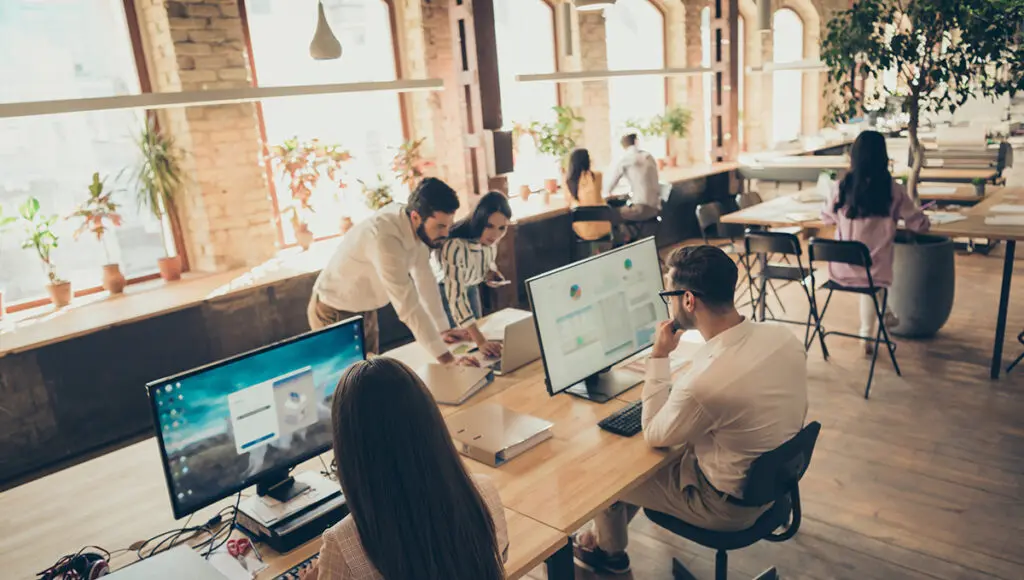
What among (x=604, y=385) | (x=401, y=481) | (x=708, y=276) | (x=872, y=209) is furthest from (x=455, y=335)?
(x=872, y=209)

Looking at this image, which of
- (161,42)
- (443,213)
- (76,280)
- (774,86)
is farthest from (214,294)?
(774,86)

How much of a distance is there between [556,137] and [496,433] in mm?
5581

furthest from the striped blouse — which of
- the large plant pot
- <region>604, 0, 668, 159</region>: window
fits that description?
<region>604, 0, 668, 159</region>: window

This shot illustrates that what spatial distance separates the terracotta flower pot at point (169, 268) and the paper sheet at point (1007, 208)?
562 centimetres

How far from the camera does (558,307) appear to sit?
99.0 inches

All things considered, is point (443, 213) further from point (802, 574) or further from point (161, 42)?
point (161, 42)

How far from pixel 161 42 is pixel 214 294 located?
5.82 feet

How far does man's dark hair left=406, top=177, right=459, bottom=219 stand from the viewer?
325cm

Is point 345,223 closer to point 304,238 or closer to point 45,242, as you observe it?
point 304,238

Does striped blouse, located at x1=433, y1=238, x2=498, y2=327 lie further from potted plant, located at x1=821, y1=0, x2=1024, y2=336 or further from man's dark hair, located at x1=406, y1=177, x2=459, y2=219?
potted plant, located at x1=821, y1=0, x2=1024, y2=336

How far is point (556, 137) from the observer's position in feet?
24.8

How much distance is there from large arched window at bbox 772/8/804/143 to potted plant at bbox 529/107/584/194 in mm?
5461

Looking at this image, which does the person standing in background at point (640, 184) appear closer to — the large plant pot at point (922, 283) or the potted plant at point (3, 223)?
the large plant pot at point (922, 283)

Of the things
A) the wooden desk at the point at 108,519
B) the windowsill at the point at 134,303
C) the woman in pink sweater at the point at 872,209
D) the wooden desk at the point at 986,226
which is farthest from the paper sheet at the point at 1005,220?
the windowsill at the point at 134,303
